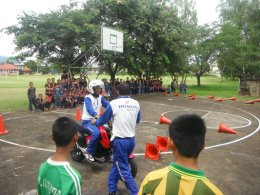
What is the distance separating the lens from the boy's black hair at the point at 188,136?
2.12 meters

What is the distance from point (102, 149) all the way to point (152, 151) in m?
1.87

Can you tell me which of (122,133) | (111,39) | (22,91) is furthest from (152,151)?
(22,91)

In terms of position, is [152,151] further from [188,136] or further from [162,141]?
[188,136]

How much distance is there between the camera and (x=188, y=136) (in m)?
2.12

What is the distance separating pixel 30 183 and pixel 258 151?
21.6 ft

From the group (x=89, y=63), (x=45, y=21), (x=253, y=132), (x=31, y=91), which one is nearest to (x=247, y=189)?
(x=253, y=132)

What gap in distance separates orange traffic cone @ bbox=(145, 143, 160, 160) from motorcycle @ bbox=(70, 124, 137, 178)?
4.88ft

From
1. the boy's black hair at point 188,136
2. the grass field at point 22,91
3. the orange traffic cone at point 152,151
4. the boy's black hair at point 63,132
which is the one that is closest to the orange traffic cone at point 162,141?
the orange traffic cone at point 152,151

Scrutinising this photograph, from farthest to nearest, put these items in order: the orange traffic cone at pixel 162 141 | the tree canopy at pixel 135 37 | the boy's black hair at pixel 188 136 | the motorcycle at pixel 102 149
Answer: the tree canopy at pixel 135 37, the orange traffic cone at pixel 162 141, the motorcycle at pixel 102 149, the boy's black hair at pixel 188 136

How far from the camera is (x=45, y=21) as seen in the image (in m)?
19.8

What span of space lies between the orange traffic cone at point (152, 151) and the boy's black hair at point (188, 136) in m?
5.49

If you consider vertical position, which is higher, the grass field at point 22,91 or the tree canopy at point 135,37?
the tree canopy at point 135,37

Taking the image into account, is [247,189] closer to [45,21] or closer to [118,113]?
[118,113]

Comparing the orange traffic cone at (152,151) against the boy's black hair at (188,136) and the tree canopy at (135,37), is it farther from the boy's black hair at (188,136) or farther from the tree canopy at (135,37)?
the tree canopy at (135,37)
